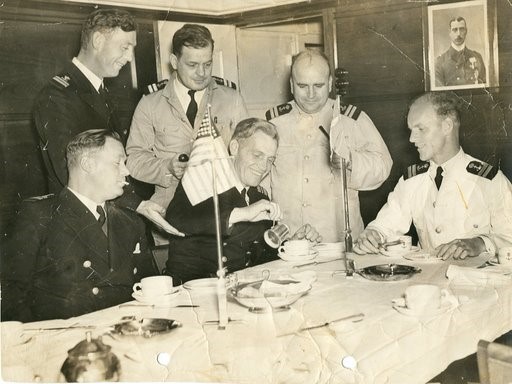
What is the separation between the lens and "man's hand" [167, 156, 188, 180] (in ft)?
5.55

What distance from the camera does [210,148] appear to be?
167cm

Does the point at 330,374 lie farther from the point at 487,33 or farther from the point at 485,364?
the point at 487,33

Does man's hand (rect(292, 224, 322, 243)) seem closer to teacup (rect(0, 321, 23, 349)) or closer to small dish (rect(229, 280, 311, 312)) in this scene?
small dish (rect(229, 280, 311, 312))

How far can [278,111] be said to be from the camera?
171cm

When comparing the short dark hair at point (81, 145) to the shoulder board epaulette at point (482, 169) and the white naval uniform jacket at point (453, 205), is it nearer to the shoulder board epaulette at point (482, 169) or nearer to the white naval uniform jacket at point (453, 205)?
the white naval uniform jacket at point (453, 205)

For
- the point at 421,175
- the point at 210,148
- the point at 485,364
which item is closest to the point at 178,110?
the point at 210,148

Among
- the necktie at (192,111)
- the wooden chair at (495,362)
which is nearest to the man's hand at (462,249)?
the wooden chair at (495,362)

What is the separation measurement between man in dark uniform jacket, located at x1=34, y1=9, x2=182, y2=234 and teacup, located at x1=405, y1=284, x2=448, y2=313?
0.92 m

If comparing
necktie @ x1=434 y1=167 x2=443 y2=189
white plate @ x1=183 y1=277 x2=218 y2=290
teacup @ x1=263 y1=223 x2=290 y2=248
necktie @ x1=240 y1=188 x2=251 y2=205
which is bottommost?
white plate @ x1=183 y1=277 x2=218 y2=290

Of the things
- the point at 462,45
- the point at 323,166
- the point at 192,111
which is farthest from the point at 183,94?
the point at 462,45

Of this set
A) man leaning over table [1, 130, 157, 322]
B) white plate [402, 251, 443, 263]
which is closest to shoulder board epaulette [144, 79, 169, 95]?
man leaning over table [1, 130, 157, 322]

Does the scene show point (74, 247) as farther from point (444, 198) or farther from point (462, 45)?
point (462, 45)

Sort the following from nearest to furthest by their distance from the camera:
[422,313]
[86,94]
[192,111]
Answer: [422,313]
[86,94]
[192,111]

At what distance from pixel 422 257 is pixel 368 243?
0.17 m
